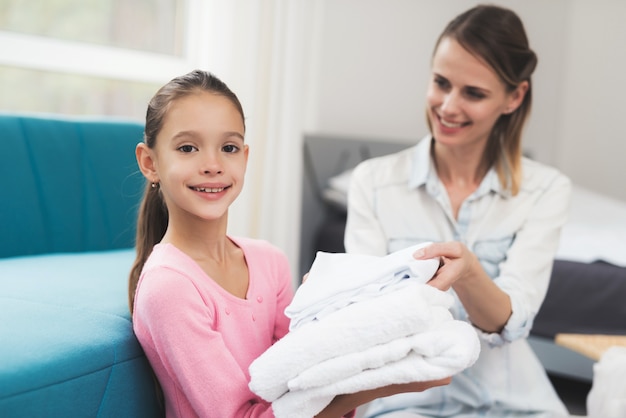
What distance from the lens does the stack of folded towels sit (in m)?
0.75

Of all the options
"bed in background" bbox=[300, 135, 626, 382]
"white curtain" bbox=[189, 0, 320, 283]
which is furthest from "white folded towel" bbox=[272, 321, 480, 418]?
"white curtain" bbox=[189, 0, 320, 283]

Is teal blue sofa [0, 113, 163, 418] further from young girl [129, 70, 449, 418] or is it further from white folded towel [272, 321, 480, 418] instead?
white folded towel [272, 321, 480, 418]

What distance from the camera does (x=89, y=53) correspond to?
243cm

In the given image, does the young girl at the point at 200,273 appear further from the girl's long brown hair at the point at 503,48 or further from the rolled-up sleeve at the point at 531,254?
the girl's long brown hair at the point at 503,48

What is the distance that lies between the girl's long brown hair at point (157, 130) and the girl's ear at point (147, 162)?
11mm

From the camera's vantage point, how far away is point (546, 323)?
227cm

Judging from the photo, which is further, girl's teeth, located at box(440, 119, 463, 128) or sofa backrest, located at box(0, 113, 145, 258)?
sofa backrest, located at box(0, 113, 145, 258)

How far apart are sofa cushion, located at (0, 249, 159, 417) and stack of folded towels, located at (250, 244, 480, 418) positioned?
0.73 feet

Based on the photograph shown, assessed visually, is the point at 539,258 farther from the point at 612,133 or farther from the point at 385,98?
the point at 612,133

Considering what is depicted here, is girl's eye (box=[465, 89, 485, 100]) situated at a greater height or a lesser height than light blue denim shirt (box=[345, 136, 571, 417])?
greater

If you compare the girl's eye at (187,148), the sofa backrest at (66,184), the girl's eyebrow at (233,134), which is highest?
the girl's eyebrow at (233,134)

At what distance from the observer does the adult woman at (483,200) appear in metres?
1.23

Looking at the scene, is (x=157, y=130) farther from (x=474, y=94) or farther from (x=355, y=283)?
(x=474, y=94)

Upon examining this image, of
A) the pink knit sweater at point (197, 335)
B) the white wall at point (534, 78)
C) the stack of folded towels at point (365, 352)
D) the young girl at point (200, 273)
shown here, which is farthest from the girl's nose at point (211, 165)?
the white wall at point (534, 78)
